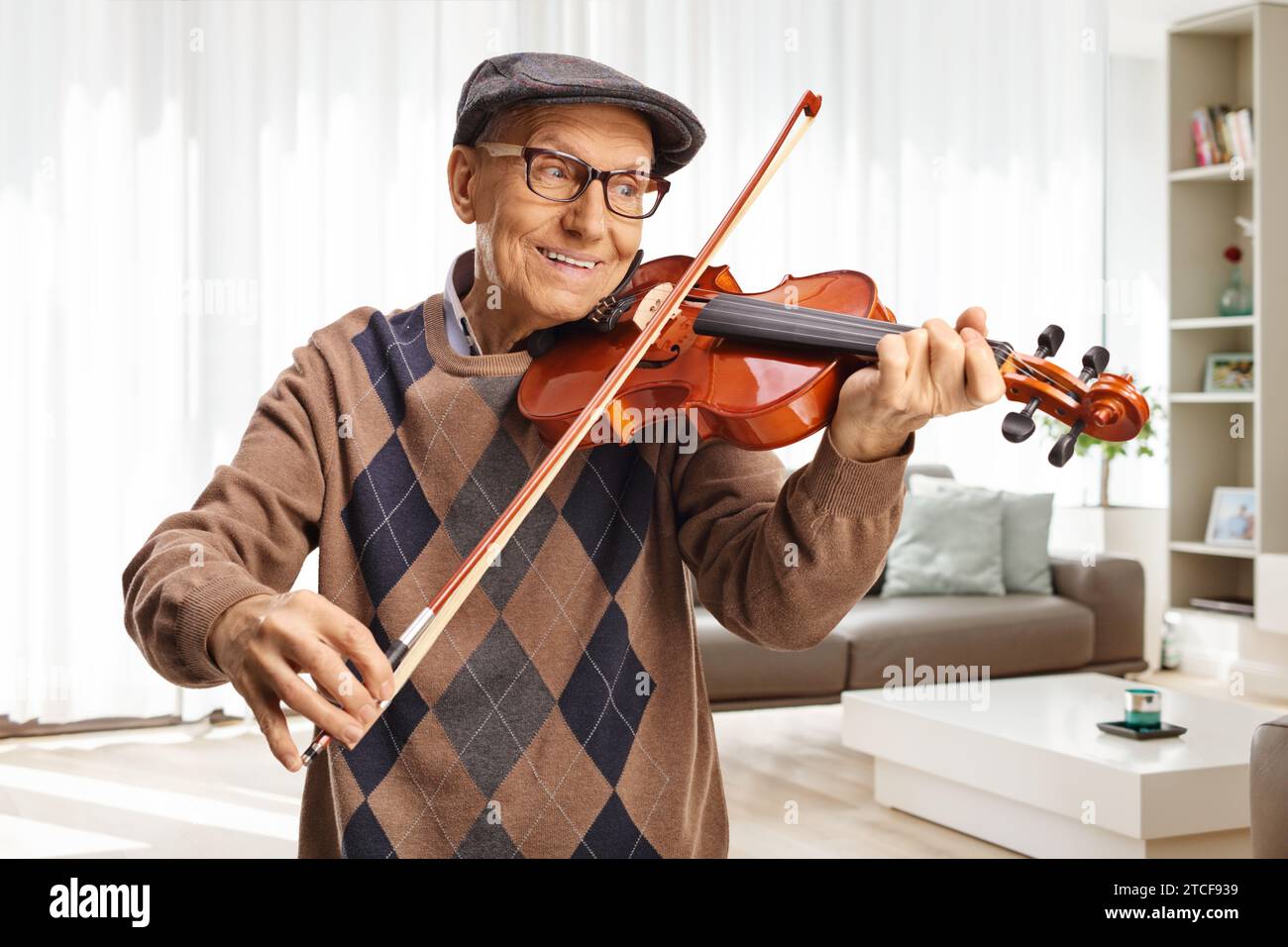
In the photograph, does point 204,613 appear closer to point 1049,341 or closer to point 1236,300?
point 1049,341

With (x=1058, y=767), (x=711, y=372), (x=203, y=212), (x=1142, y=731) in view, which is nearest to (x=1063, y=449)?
(x=711, y=372)

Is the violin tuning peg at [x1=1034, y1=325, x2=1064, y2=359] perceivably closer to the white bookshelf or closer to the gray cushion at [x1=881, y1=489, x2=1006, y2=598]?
the gray cushion at [x1=881, y1=489, x2=1006, y2=598]

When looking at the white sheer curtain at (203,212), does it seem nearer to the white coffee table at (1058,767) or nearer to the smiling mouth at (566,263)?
the white coffee table at (1058,767)

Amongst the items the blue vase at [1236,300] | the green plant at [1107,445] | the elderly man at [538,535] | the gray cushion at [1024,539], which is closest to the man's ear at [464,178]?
the elderly man at [538,535]

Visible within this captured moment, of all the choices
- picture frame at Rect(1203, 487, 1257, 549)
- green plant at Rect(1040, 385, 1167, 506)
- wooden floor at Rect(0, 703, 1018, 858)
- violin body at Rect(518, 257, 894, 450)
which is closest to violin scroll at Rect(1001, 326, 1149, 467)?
violin body at Rect(518, 257, 894, 450)

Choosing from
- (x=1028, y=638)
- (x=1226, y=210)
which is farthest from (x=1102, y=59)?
(x=1028, y=638)

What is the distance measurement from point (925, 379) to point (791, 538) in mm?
141

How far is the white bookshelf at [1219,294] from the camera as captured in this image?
15.8 feet

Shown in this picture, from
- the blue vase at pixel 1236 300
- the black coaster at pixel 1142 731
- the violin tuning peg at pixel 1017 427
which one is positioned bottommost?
the black coaster at pixel 1142 731

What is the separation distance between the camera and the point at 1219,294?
5219mm

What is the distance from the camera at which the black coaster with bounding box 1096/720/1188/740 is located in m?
2.91

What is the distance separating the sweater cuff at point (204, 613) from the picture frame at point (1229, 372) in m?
4.92

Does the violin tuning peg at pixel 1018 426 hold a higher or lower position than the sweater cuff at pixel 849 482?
higher

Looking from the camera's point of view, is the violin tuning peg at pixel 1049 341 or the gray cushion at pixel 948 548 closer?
the violin tuning peg at pixel 1049 341
